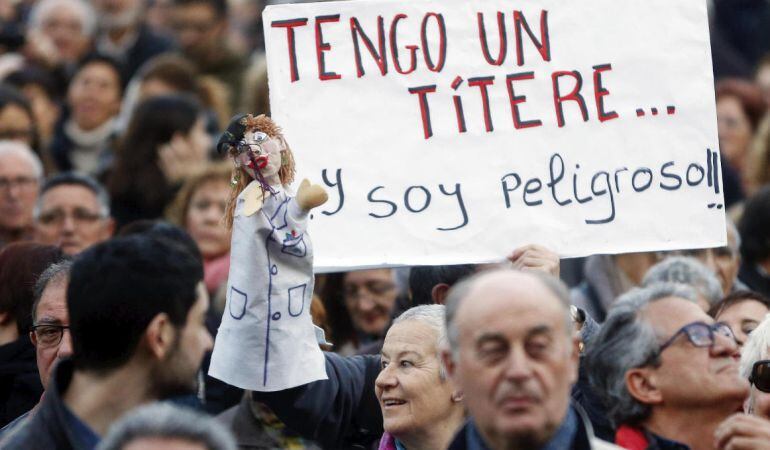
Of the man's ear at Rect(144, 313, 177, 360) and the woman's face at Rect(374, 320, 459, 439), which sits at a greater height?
the man's ear at Rect(144, 313, 177, 360)

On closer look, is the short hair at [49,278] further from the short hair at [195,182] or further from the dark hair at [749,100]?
the dark hair at [749,100]

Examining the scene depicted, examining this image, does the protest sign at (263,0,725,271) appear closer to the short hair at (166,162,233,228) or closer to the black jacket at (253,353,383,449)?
A: the black jacket at (253,353,383,449)

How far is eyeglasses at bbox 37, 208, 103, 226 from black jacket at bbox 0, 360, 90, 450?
4017mm

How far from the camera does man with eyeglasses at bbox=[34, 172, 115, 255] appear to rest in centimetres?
809

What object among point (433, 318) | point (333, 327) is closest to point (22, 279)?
point (433, 318)

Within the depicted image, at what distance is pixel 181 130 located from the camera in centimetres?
884

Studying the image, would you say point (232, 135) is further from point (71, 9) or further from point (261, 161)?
point (71, 9)

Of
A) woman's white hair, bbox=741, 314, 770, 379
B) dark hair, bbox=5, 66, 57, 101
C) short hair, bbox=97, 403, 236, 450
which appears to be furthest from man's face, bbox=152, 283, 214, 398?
dark hair, bbox=5, 66, 57, 101

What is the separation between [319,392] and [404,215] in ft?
3.01

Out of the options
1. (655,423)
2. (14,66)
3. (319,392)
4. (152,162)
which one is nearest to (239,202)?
(319,392)

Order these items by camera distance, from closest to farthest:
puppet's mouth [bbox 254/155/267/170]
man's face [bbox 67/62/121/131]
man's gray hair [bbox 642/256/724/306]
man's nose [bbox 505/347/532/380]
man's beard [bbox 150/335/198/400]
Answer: man's nose [bbox 505/347/532/380], man's beard [bbox 150/335/198/400], puppet's mouth [bbox 254/155/267/170], man's gray hair [bbox 642/256/724/306], man's face [bbox 67/62/121/131]

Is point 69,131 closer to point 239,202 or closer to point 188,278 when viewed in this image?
point 239,202

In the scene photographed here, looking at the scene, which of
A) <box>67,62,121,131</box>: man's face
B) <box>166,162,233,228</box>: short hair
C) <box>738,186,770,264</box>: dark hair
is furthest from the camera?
<box>67,62,121,131</box>: man's face

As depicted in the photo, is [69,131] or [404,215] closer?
[404,215]
